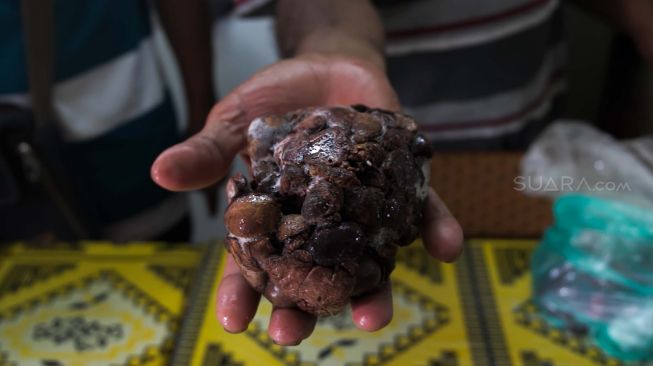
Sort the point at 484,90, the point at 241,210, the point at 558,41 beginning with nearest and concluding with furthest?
the point at 241,210 < the point at 484,90 < the point at 558,41

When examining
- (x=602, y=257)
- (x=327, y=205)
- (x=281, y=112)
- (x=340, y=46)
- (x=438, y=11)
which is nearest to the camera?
(x=327, y=205)

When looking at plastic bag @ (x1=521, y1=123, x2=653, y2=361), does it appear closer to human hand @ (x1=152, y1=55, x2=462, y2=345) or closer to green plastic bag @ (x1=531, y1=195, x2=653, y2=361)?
green plastic bag @ (x1=531, y1=195, x2=653, y2=361)

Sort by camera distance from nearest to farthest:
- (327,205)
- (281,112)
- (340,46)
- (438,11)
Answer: (327,205), (281,112), (340,46), (438,11)

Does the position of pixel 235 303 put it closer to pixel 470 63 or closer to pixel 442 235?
pixel 442 235

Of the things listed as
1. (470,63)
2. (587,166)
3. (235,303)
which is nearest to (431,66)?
(470,63)

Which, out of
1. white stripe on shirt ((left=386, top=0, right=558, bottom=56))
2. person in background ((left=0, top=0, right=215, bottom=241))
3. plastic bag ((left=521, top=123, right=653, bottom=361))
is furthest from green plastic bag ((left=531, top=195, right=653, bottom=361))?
person in background ((left=0, top=0, right=215, bottom=241))

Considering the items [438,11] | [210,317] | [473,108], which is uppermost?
[438,11]

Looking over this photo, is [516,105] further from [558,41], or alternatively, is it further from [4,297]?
[4,297]

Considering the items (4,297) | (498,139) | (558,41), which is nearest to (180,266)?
(4,297)
